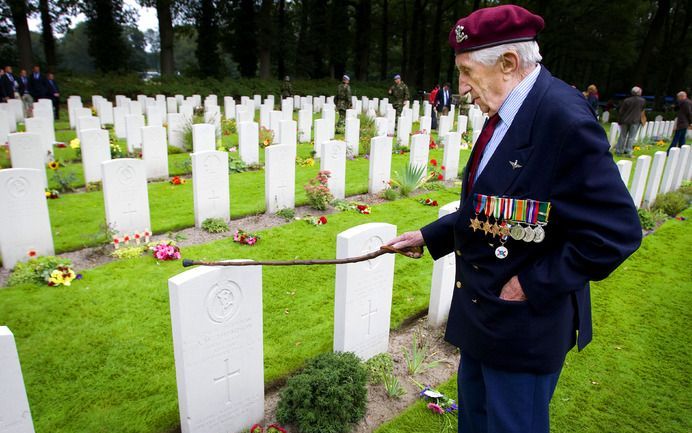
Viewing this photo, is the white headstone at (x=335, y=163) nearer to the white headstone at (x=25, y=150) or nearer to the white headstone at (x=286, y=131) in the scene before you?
the white headstone at (x=286, y=131)

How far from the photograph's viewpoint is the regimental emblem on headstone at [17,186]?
5.07 m

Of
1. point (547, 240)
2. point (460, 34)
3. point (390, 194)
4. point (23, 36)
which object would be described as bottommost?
point (390, 194)

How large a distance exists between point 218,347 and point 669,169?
9.74 meters

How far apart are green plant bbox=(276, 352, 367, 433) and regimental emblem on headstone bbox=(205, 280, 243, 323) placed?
0.69m

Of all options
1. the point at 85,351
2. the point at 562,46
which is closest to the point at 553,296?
the point at 85,351

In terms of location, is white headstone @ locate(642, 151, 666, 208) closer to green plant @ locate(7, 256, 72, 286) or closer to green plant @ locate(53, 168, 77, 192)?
green plant @ locate(7, 256, 72, 286)

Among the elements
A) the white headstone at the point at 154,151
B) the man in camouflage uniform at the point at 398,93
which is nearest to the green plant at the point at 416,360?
the white headstone at the point at 154,151

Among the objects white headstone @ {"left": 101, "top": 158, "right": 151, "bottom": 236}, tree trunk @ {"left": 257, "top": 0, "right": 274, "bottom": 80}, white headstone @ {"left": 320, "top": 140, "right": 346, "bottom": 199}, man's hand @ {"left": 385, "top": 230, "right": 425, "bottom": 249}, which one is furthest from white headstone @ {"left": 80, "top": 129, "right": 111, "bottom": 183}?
tree trunk @ {"left": 257, "top": 0, "right": 274, "bottom": 80}

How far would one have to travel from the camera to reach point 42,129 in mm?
9789

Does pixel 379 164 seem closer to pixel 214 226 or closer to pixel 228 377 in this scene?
pixel 214 226

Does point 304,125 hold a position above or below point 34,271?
above

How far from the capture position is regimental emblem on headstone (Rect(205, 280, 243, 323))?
2688 millimetres

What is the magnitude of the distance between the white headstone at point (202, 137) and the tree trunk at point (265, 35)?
2189cm

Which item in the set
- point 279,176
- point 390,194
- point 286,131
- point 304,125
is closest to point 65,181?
point 279,176
